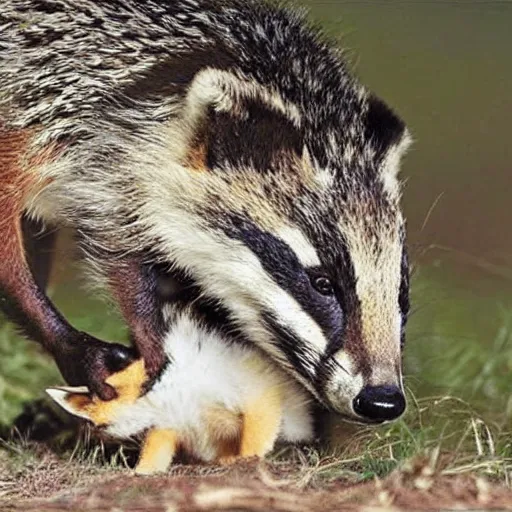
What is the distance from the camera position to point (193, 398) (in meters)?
6.18

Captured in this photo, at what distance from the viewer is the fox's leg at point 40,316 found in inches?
241

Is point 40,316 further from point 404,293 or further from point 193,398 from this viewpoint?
point 404,293

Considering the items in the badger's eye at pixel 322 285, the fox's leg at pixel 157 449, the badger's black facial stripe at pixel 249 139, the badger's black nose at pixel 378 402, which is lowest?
the fox's leg at pixel 157 449

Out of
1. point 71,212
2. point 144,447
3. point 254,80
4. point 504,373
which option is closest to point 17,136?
point 71,212

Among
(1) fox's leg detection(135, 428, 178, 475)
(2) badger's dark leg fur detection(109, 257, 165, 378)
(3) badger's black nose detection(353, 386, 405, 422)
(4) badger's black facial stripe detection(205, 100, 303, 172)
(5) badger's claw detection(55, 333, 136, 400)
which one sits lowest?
(1) fox's leg detection(135, 428, 178, 475)

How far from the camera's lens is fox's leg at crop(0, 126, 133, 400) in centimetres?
612

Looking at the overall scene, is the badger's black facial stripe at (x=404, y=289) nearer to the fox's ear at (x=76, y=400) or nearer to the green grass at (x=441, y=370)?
the green grass at (x=441, y=370)

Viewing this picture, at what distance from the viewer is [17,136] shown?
19.8ft

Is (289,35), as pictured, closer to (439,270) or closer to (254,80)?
(254,80)

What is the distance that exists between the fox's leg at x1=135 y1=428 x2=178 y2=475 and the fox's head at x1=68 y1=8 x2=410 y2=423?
585 mm

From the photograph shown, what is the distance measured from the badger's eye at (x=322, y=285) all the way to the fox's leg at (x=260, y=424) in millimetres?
699

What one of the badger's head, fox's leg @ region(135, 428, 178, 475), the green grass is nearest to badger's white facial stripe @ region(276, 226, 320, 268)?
the badger's head

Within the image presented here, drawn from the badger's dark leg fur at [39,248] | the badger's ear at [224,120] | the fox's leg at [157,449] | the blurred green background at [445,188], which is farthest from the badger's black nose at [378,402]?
the badger's dark leg fur at [39,248]

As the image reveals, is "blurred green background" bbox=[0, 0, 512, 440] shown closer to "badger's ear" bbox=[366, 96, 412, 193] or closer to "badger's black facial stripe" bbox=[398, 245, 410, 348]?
"badger's ear" bbox=[366, 96, 412, 193]
